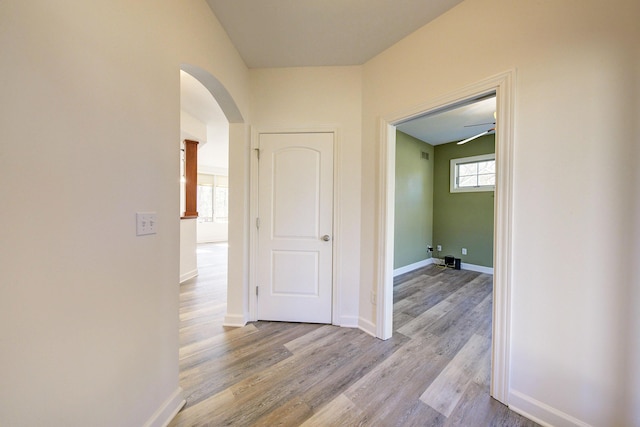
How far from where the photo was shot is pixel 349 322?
2361 mm

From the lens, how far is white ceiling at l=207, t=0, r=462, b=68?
167 centimetres

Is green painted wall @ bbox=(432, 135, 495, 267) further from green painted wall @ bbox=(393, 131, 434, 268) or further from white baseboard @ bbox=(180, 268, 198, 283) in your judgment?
white baseboard @ bbox=(180, 268, 198, 283)

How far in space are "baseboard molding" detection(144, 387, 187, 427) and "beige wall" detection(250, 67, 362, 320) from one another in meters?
1.43

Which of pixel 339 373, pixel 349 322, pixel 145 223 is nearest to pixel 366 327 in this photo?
pixel 349 322

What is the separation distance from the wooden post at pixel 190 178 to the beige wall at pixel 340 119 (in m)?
2.16

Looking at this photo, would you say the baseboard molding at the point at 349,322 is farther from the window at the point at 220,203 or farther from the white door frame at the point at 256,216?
the window at the point at 220,203

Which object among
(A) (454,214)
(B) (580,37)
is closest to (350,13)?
(B) (580,37)

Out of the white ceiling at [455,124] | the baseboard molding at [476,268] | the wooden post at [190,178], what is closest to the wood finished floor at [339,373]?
the wooden post at [190,178]

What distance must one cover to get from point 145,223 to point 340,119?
189 centimetres

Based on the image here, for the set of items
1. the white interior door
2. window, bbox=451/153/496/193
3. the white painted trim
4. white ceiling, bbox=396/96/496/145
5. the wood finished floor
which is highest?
white ceiling, bbox=396/96/496/145

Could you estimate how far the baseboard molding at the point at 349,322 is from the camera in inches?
92.7

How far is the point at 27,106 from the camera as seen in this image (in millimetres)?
717

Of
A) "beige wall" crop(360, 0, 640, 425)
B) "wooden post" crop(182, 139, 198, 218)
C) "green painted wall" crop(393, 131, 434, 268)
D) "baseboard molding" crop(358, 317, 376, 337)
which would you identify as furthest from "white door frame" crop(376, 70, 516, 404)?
"wooden post" crop(182, 139, 198, 218)

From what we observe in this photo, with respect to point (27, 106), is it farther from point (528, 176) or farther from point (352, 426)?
point (528, 176)
